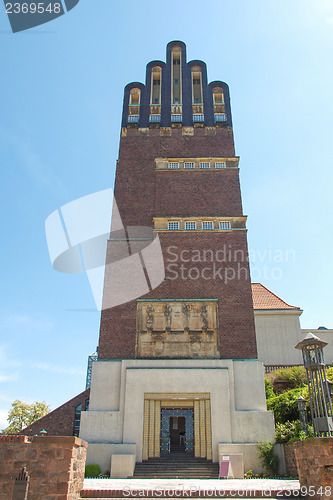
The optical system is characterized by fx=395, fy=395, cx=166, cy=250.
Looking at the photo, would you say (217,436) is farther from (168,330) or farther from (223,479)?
(168,330)

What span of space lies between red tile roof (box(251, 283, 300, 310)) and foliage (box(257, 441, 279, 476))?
44.7ft

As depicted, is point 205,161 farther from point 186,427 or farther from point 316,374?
point 316,374

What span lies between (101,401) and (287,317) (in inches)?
642

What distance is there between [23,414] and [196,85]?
43120 millimetres

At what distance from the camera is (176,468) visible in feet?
58.4

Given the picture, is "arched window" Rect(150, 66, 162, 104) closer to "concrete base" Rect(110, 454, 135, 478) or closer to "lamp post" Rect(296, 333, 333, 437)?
"lamp post" Rect(296, 333, 333, 437)

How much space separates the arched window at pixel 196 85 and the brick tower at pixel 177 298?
0.19 m

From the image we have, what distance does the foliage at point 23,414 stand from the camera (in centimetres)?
4834

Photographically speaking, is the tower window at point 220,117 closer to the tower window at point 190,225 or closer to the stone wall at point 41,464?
the tower window at point 190,225

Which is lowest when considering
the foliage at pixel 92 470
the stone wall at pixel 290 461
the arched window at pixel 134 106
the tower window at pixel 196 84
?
the foliage at pixel 92 470

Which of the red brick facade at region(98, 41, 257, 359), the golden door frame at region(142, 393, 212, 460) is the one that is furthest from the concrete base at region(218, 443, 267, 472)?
the red brick facade at region(98, 41, 257, 359)

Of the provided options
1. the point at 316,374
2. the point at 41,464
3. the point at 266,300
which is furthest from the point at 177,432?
the point at 41,464

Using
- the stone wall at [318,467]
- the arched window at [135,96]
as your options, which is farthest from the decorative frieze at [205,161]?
the stone wall at [318,467]

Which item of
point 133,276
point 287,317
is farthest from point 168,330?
point 287,317
